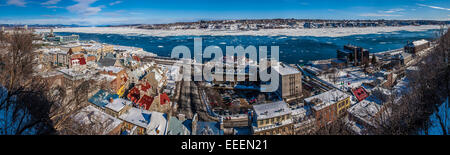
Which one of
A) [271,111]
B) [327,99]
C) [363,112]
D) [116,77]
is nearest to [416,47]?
[327,99]

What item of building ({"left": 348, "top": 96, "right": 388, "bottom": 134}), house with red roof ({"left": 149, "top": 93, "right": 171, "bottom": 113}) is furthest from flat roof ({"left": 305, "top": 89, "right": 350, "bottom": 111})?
house with red roof ({"left": 149, "top": 93, "right": 171, "bottom": 113})

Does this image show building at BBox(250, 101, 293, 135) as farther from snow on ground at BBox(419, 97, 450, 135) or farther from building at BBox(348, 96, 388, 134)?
snow on ground at BBox(419, 97, 450, 135)

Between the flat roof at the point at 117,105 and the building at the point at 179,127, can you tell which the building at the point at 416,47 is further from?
the flat roof at the point at 117,105

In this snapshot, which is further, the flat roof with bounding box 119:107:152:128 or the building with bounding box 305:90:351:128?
the building with bounding box 305:90:351:128

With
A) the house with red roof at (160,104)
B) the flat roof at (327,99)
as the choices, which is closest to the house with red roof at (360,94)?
the flat roof at (327,99)

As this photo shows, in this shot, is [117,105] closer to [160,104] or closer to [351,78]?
[160,104]
